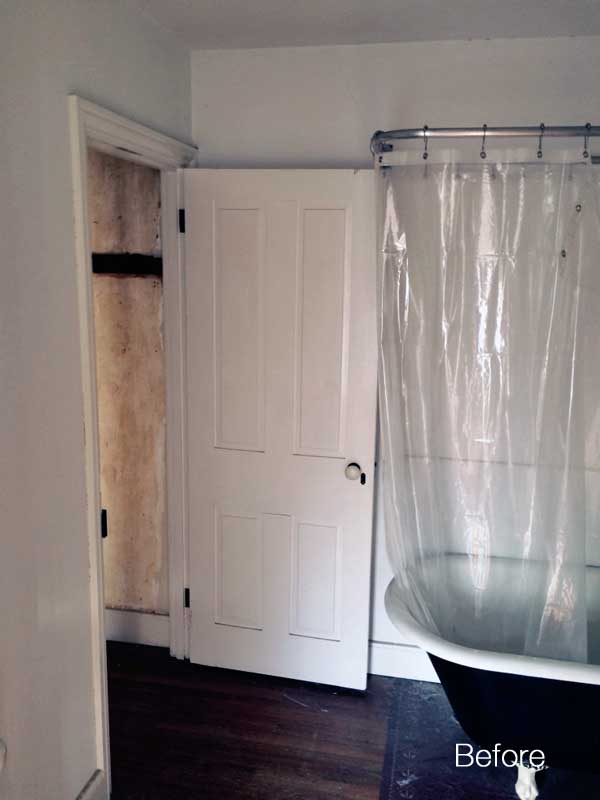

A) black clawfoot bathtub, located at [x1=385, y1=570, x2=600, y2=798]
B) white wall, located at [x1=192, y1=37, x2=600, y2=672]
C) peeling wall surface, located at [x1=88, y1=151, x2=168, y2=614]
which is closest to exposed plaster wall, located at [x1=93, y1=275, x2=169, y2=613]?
peeling wall surface, located at [x1=88, y1=151, x2=168, y2=614]

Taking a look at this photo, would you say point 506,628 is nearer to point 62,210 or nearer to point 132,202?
point 62,210

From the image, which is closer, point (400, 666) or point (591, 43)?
point (591, 43)

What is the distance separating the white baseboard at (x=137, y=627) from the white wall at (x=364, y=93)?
1074 mm

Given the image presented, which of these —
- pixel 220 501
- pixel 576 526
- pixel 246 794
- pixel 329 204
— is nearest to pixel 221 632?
pixel 220 501

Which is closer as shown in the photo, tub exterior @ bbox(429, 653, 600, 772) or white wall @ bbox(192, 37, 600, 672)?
tub exterior @ bbox(429, 653, 600, 772)

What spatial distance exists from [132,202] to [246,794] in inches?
A: 86.3

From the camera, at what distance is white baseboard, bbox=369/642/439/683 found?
268 cm

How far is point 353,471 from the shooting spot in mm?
2498

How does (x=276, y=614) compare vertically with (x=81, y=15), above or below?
below

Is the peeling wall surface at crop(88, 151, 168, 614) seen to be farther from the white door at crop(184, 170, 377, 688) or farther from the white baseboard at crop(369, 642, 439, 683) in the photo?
the white baseboard at crop(369, 642, 439, 683)

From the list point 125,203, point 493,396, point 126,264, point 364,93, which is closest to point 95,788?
point 493,396

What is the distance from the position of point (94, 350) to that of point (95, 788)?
1.29 metres

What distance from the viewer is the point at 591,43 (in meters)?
2.22

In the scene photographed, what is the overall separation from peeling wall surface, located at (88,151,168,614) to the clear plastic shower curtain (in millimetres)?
1060
